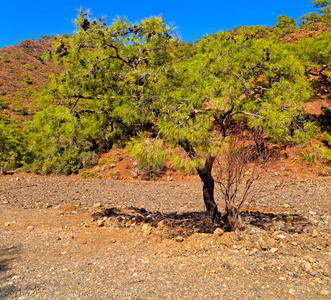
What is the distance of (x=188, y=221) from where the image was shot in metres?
7.27

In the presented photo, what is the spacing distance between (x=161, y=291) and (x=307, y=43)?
2258 centimetres

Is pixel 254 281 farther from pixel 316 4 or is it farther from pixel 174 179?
pixel 316 4

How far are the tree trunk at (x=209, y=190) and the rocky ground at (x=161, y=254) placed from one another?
51cm

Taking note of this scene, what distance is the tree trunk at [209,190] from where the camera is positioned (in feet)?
20.0

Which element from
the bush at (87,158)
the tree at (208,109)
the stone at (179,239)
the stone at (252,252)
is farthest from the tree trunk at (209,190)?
the bush at (87,158)

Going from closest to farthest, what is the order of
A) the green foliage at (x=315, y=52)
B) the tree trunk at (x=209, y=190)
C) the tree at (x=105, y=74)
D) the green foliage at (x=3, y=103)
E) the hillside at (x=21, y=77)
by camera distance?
the tree at (x=105, y=74)
the tree trunk at (x=209, y=190)
the green foliage at (x=315, y=52)
the green foliage at (x=3, y=103)
the hillside at (x=21, y=77)

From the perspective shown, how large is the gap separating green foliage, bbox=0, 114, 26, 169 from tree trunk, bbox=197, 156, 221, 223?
906 inches

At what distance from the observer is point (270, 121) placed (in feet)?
16.5

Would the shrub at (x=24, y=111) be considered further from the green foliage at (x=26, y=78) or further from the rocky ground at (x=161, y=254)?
the rocky ground at (x=161, y=254)

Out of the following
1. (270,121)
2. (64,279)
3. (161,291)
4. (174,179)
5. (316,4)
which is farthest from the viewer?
(316,4)

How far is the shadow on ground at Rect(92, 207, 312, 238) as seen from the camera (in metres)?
6.20

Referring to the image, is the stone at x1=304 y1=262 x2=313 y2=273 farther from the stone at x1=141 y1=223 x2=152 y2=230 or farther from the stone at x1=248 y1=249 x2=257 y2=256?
the stone at x1=141 y1=223 x2=152 y2=230

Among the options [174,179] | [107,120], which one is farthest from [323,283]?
[174,179]

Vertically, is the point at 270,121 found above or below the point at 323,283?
above
